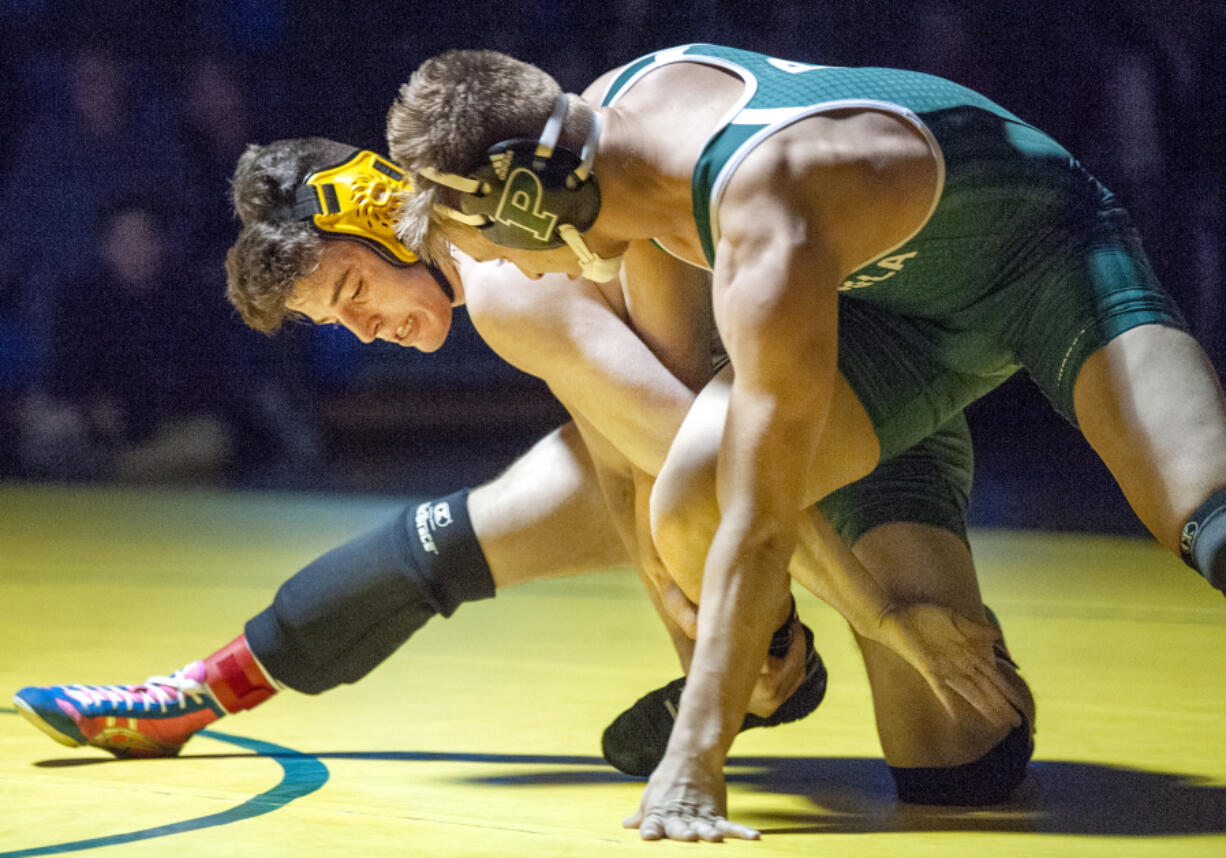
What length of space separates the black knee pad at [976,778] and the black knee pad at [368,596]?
78 centimetres

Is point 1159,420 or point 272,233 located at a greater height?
point 272,233

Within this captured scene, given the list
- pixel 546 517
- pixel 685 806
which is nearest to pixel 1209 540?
pixel 685 806

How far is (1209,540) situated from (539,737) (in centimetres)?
117

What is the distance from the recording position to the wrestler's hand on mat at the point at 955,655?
76.5 inches

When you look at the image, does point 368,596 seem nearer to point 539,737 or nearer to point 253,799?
point 539,737

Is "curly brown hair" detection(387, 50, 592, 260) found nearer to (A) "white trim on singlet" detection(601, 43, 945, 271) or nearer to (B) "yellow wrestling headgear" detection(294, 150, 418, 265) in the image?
(A) "white trim on singlet" detection(601, 43, 945, 271)

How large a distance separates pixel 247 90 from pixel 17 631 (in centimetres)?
484

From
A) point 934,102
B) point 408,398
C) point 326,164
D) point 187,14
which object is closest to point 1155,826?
point 934,102

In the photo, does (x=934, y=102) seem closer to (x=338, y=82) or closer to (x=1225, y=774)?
(x=1225, y=774)

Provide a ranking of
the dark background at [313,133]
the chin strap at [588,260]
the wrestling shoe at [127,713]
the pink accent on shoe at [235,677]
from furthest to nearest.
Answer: the dark background at [313,133] → the pink accent on shoe at [235,677] → the wrestling shoe at [127,713] → the chin strap at [588,260]

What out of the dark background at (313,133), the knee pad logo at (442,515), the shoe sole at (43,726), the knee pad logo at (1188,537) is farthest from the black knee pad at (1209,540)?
the dark background at (313,133)

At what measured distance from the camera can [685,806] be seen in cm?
167

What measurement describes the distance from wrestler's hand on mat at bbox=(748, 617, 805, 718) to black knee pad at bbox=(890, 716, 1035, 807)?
0.22 m

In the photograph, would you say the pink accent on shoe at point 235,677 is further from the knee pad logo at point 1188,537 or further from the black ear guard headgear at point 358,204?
the knee pad logo at point 1188,537
